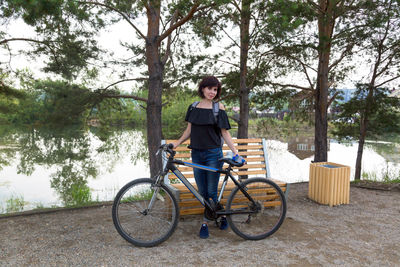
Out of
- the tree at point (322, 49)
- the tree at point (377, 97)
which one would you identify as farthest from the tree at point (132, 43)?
the tree at point (377, 97)

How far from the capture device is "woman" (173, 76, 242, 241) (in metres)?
3.34

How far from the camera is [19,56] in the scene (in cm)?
802

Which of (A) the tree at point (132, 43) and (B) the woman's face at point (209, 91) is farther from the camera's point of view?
(A) the tree at point (132, 43)

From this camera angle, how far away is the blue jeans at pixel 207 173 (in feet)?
11.1

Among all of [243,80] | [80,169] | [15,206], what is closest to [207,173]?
[243,80]

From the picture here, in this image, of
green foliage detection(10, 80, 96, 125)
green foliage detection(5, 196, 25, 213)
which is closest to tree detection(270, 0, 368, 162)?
green foliage detection(10, 80, 96, 125)

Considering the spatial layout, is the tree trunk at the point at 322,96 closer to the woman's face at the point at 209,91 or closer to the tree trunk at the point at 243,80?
the tree trunk at the point at 243,80

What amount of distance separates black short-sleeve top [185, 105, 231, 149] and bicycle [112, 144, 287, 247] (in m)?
0.23

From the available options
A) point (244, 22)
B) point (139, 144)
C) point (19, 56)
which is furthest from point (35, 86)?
point (139, 144)

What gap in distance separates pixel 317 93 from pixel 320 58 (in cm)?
103

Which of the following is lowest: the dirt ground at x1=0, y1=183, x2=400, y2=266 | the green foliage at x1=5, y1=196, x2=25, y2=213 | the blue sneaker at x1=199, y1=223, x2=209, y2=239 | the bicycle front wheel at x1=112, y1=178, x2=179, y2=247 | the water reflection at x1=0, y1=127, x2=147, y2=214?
the green foliage at x1=5, y1=196, x2=25, y2=213

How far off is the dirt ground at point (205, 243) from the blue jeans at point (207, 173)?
545 mm

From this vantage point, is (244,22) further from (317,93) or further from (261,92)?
(317,93)

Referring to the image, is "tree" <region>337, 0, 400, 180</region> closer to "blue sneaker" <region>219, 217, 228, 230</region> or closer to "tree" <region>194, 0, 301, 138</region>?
"tree" <region>194, 0, 301, 138</region>
